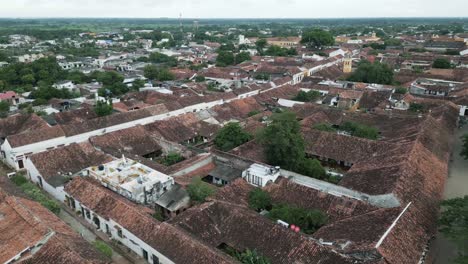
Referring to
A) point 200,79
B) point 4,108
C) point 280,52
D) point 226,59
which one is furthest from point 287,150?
point 280,52

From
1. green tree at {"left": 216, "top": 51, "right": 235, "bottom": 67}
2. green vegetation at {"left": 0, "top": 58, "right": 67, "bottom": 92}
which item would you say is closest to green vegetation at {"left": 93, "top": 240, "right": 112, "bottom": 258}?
green vegetation at {"left": 0, "top": 58, "right": 67, "bottom": 92}

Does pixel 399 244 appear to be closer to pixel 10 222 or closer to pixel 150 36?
pixel 10 222

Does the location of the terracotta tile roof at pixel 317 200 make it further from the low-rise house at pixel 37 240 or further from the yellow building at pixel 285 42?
the yellow building at pixel 285 42

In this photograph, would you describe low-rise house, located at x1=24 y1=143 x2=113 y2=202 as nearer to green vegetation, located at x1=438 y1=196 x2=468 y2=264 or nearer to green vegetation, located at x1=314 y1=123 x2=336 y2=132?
green vegetation, located at x1=314 y1=123 x2=336 y2=132

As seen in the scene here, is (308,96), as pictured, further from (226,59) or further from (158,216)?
(226,59)

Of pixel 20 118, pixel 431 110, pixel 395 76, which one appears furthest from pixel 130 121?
pixel 395 76
